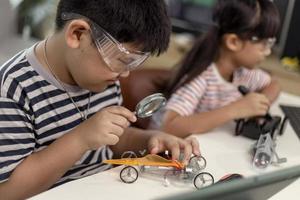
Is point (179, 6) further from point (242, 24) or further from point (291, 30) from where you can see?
point (242, 24)

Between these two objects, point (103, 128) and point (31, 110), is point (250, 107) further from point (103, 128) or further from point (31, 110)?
point (31, 110)

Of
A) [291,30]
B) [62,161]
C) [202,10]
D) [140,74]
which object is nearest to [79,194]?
[62,161]

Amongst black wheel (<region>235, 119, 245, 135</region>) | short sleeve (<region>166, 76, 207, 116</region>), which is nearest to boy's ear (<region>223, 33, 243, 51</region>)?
short sleeve (<region>166, 76, 207, 116</region>)

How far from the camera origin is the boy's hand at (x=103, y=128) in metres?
1.04

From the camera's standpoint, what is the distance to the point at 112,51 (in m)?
1.04

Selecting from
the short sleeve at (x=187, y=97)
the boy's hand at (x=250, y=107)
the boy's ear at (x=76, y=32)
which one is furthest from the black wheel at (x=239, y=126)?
the boy's ear at (x=76, y=32)

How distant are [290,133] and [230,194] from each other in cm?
95

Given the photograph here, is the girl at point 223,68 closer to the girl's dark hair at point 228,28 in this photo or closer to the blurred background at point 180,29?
the girl's dark hair at point 228,28

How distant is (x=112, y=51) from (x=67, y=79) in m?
0.20

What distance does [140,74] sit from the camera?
66.0 inches

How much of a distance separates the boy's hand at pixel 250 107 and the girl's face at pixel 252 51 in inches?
6.1

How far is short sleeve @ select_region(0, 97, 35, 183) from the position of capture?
1.03 meters

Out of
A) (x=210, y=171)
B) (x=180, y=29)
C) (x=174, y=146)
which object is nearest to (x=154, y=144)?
(x=174, y=146)

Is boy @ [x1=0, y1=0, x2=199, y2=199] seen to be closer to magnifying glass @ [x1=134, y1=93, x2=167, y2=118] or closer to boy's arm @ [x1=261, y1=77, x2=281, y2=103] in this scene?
magnifying glass @ [x1=134, y1=93, x2=167, y2=118]
